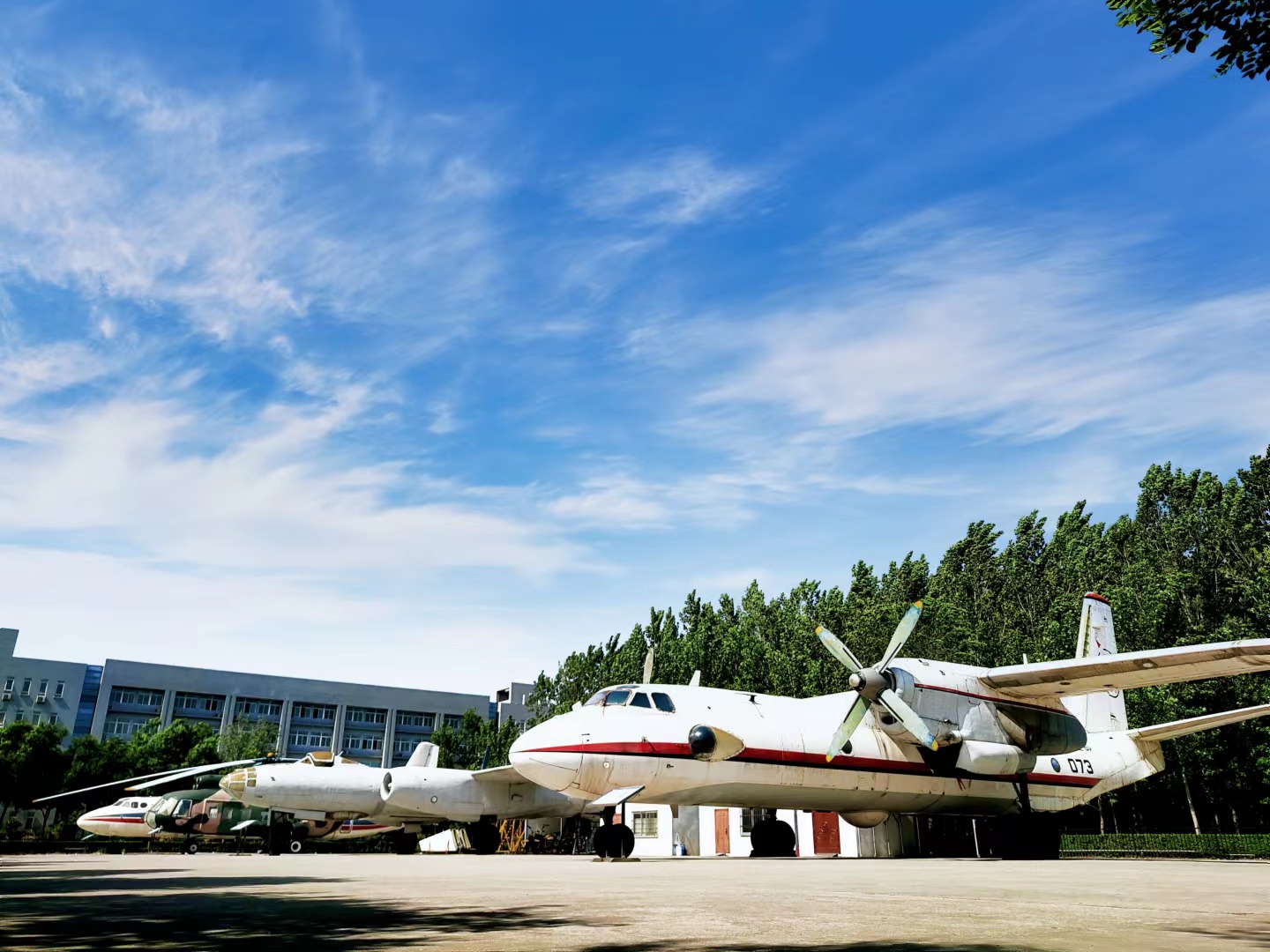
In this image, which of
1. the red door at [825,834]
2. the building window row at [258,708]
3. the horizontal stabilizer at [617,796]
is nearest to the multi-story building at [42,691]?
the building window row at [258,708]

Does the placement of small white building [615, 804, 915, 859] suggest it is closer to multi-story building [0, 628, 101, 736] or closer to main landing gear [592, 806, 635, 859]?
main landing gear [592, 806, 635, 859]

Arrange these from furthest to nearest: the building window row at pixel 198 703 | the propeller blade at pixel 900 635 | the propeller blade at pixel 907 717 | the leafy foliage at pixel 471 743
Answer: the building window row at pixel 198 703
the leafy foliage at pixel 471 743
the propeller blade at pixel 900 635
the propeller blade at pixel 907 717

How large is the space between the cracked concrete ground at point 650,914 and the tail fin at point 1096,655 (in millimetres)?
18936

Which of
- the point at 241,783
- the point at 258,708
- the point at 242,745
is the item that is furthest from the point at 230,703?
the point at 241,783

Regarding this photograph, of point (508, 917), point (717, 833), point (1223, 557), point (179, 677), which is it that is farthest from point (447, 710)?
point (508, 917)

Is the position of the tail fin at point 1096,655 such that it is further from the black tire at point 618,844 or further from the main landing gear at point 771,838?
the black tire at point 618,844

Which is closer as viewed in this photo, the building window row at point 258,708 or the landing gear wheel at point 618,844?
the landing gear wheel at point 618,844

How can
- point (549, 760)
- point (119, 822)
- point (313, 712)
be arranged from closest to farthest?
point (549, 760), point (119, 822), point (313, 712)

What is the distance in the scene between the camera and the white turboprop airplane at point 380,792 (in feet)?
105

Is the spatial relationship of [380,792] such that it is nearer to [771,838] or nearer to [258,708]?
[771,838]

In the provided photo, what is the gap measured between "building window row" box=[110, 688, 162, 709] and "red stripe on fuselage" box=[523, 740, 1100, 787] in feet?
293

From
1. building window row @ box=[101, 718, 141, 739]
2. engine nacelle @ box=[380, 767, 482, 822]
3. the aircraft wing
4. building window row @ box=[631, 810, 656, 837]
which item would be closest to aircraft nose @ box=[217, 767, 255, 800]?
engine nacelle @ box=[380, 767, 482, 822]

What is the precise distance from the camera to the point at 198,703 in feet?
306

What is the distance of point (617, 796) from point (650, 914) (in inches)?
518
